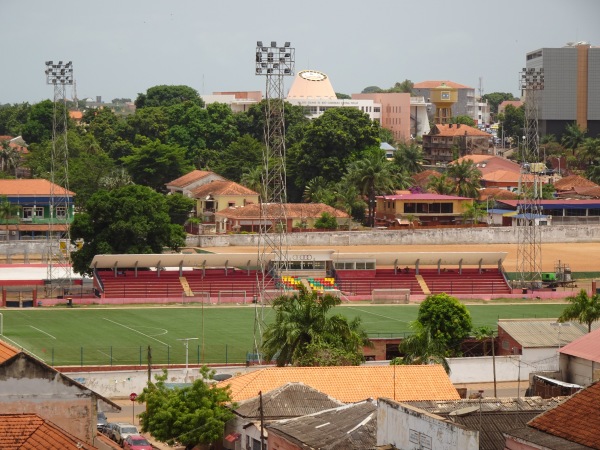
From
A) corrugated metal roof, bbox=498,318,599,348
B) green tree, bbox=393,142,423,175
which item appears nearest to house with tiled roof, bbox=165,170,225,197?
green tree, bbox=393,142,423,175

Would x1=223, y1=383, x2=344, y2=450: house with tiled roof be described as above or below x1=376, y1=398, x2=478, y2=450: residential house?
below

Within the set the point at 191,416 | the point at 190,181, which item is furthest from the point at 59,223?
the point at 191,416

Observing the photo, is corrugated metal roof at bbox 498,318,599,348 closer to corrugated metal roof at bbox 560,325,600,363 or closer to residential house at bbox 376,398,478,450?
corrugated metal roof at bbox 560,325,600,363

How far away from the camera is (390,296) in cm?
9412

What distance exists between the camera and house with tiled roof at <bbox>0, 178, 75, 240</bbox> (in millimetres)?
122250

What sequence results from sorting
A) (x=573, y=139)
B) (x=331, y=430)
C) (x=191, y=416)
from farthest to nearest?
(x=573, y=139), (x=191, y=416), (x=331, y=430)

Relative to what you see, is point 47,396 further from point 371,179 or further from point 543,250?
point 371,179

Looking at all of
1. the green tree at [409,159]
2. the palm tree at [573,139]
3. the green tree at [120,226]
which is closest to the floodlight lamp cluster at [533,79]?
the green tree at [120,226]

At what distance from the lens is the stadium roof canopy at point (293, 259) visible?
308 ft

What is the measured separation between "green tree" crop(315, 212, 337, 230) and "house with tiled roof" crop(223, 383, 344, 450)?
84.5m

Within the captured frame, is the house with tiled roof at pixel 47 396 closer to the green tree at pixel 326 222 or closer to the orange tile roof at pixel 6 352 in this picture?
the orange tile roof at pixel 6 352

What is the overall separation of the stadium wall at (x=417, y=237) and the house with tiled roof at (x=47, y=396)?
296 feet

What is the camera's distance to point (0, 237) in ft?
399

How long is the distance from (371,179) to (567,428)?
10949cm
